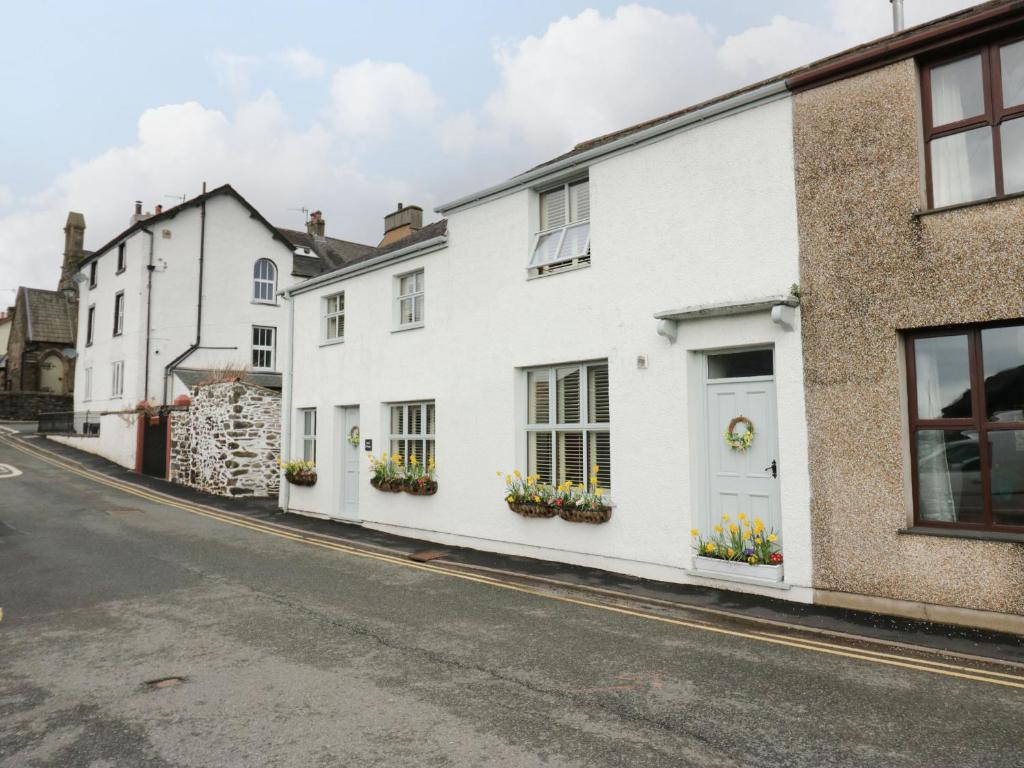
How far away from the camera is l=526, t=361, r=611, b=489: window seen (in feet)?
31.7

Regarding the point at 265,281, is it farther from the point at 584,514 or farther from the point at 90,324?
the point at 584,514

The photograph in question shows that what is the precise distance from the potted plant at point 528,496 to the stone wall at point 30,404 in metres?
38.3

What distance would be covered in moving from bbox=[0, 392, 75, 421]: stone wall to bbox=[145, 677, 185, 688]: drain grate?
40.7 metres

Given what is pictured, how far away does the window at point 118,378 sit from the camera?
92.6ft

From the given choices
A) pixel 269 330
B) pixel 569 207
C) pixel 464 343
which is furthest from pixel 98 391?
Result: pixel 569 207

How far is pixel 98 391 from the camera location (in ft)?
98.8

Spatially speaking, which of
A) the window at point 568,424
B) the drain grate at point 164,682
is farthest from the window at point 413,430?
the drain grate at point 164,682

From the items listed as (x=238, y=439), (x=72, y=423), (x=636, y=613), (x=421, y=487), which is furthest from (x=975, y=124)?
(x=72, y=423)

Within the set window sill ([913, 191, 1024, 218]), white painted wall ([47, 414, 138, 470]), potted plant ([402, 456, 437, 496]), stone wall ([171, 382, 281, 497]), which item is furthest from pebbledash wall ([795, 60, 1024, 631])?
white painted wall ([47, 414, 138, 470])

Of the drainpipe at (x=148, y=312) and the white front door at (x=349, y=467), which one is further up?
A: the drainpipe at (x=148, y=312)

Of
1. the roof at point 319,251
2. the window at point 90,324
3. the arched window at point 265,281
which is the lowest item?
the window at point 90,324

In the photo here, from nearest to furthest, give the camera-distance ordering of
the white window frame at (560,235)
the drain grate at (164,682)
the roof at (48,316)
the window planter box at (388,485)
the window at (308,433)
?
the drain grate at (164,682) < the white window frame at (560,235) < the window planter box at (388,485) < the window at (308,433) < the roof at (48,316)

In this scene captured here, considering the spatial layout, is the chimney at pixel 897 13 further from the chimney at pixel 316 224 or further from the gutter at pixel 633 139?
the chimney at pixel 316 224

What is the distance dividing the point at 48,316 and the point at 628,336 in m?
45.8
